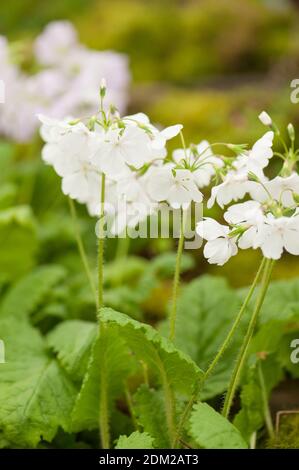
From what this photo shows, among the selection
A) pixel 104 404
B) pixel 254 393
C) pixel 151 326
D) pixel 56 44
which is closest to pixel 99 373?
pixel 104 404

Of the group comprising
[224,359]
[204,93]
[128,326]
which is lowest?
[224,359]

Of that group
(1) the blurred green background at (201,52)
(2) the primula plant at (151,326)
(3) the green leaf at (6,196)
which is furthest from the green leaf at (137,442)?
(1) the blurred green background at (201,52)

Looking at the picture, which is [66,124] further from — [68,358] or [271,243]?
[68,358]

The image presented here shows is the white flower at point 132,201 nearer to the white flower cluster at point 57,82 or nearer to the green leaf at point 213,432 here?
the green leaf at point 213,432

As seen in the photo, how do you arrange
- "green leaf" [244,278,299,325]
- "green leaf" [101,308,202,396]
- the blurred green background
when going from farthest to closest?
1. the blurred green background
2. "green leaf" [244,278,299,325]
3. "green leaf" [101,308,202,396]

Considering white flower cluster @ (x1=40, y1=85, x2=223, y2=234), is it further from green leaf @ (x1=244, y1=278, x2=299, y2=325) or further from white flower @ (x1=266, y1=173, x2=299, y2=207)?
green leaf @ (x1=244, y1=278, x2=299, y2=325)

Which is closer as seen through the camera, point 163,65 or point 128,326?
point 128,326

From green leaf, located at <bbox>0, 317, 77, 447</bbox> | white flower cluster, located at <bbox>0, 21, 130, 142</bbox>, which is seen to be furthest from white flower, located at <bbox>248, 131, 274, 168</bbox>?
white flower cluster, located at <bbox>0, 21, 130, 142</bbox>
